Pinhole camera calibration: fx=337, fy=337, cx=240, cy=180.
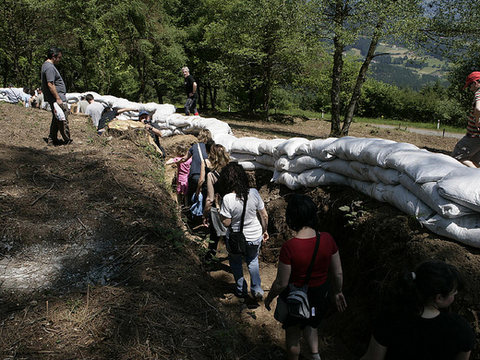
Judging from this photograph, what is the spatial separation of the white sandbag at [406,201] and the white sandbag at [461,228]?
176 millimetres

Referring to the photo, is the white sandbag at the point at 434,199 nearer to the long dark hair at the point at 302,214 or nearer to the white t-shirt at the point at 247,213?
the long dark hair at the point at 302,214

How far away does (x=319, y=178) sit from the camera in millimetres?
4570

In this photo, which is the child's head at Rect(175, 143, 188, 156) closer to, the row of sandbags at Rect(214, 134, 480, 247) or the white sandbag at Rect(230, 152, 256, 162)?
the white sandbag at Rect(230, 152, 256, 162)

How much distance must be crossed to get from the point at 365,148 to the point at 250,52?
12.7 metres

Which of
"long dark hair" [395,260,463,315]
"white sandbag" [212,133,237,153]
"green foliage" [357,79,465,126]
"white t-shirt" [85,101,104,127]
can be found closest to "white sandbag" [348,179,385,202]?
"long dark hair" [395,260,463,315]

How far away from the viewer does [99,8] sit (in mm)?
18297

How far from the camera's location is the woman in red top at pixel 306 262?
2.18m

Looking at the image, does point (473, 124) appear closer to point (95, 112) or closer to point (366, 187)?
point (366, 187)

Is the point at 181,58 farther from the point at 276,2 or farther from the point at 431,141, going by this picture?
the point at 431,141

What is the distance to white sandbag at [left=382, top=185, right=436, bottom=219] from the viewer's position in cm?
289

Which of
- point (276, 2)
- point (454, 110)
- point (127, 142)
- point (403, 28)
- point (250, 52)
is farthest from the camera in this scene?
point (454, 110)

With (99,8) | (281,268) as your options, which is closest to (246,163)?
(281,268)

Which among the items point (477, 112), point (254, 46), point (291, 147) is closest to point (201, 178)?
point (291, 147)

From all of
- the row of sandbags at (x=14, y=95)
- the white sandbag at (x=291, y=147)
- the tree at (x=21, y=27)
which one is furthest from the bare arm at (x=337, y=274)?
the tree at (x=21, y=27)
